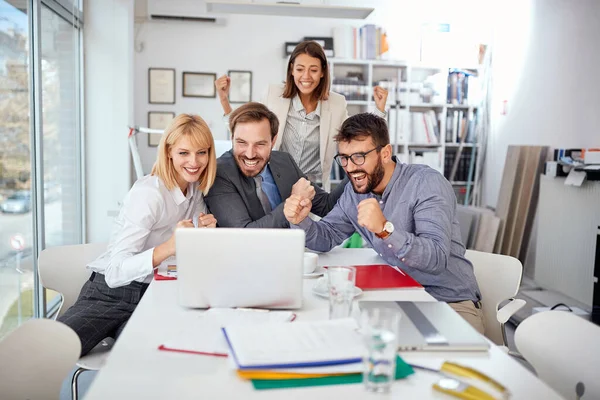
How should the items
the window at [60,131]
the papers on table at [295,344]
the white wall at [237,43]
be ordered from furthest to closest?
1. the white wall at [237,43]
2. the window at [60,131]
3. the papers on table at [295,344]

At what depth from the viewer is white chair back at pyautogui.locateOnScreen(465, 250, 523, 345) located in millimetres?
2408

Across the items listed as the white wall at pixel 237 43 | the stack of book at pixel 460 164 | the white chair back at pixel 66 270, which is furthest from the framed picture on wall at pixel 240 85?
the white chair back at pixel 66 270

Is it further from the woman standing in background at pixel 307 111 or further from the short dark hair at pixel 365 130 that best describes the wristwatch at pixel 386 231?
the woman standing in background at pixel 307 111

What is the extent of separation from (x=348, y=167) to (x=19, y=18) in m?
2.24

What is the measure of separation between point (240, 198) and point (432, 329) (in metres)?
1.35

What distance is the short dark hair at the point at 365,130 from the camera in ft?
7.59

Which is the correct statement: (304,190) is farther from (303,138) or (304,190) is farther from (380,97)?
(380,97)

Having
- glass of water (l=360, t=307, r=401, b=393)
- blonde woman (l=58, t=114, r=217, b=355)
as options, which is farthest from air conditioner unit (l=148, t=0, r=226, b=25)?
glass of water (l=360, t=307, r=401, b=393)

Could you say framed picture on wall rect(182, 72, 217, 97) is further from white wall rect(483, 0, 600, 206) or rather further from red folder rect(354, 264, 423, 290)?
red folder rect(354, 264, 423, 290)

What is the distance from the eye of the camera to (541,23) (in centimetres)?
550

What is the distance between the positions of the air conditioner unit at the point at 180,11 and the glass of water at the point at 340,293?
5.13 metres

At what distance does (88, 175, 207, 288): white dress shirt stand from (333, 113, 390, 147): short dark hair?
66 centimetres

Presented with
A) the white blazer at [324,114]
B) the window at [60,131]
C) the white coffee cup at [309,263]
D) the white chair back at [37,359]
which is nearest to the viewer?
the white chair back at [37,359]

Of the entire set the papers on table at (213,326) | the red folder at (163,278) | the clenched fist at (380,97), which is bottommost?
the papers on table at (213,326)
